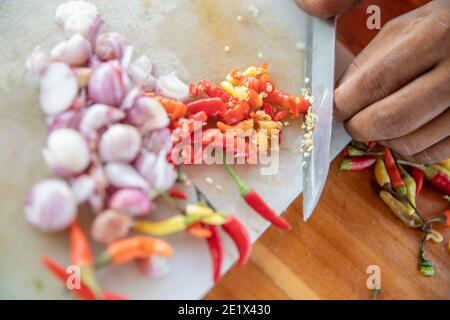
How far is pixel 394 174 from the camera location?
1742 mm

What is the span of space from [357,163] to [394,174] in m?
0.12

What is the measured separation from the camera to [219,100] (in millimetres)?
1560

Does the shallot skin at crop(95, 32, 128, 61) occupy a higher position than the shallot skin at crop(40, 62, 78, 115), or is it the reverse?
the shallot skin at crop(95, 32, 128, 61)

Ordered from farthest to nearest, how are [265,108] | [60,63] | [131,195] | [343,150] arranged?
[343,150] → [265,108] → [60,63] → [131,195]

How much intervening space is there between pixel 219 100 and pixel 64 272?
0.60 meters

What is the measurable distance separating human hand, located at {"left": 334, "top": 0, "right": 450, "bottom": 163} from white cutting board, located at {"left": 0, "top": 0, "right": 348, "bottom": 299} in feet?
0.49

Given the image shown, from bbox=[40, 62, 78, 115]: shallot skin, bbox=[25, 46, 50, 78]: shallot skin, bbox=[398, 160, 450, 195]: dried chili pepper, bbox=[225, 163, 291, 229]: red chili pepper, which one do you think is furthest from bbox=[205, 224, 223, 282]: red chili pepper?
bbox=[398, 160, 450, 195]: dried chili pepper

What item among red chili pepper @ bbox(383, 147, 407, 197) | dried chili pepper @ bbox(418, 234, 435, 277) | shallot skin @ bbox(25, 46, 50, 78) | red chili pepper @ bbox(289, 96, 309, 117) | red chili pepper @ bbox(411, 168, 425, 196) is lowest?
dried chili pepper @ bbox(418, 234, 435, 277)

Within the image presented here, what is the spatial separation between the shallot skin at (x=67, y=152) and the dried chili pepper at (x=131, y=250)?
0.64ft

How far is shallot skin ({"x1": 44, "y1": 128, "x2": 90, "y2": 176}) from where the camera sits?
1.29 m

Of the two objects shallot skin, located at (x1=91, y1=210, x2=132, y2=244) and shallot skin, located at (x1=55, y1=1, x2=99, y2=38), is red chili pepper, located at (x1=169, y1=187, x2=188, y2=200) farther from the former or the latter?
shallot skin, located at (x1=55, y1=1, x2=99, y2=38)

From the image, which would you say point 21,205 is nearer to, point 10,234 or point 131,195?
point 10,234

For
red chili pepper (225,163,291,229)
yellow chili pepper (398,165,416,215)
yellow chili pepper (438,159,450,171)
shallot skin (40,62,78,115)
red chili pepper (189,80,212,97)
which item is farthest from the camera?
yellow chili pepper (438,159,450,171)

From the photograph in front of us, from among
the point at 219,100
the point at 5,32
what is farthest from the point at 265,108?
the point at 5,32
